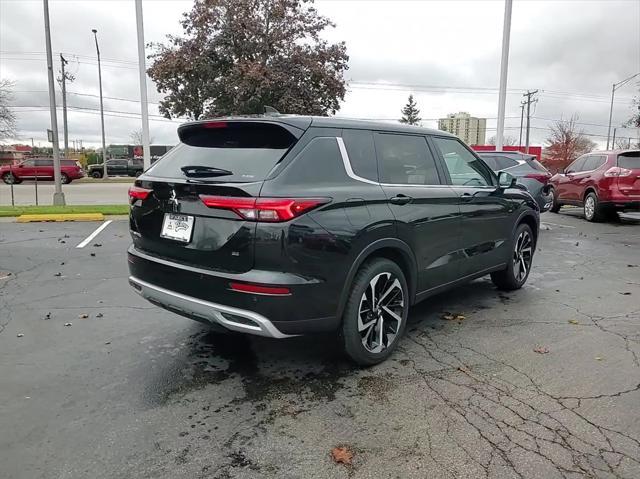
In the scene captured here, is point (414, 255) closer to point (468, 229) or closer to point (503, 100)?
point (468, 229)

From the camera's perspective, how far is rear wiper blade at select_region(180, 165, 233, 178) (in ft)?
10.8

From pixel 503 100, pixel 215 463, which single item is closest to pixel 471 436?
pixel 215 463

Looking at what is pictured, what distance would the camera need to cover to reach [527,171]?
35.7 ft

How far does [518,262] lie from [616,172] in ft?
25.0

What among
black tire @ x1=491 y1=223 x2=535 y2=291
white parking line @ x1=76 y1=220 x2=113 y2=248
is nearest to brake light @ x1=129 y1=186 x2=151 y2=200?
black tire @ x1=491 y1=223 x2=535 y2=291

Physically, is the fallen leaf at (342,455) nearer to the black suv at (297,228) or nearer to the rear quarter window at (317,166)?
the black suv at (297,228)

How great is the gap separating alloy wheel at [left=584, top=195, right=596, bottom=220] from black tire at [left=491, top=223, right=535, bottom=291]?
7500 millimetres

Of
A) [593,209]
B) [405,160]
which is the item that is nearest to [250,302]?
[405,160]

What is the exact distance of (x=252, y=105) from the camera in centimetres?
2131

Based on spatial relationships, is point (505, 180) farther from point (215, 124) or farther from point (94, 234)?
point (94, 234)

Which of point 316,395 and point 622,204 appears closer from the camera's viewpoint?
point 316,395

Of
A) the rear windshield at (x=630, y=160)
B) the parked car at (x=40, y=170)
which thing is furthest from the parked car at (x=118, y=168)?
the rear windshield at (x=630, y=160)

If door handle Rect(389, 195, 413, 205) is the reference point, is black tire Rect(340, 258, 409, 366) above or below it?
below

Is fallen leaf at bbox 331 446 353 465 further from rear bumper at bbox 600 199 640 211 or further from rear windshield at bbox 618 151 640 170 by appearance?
rear windshield at bbox 618 151 640 170
